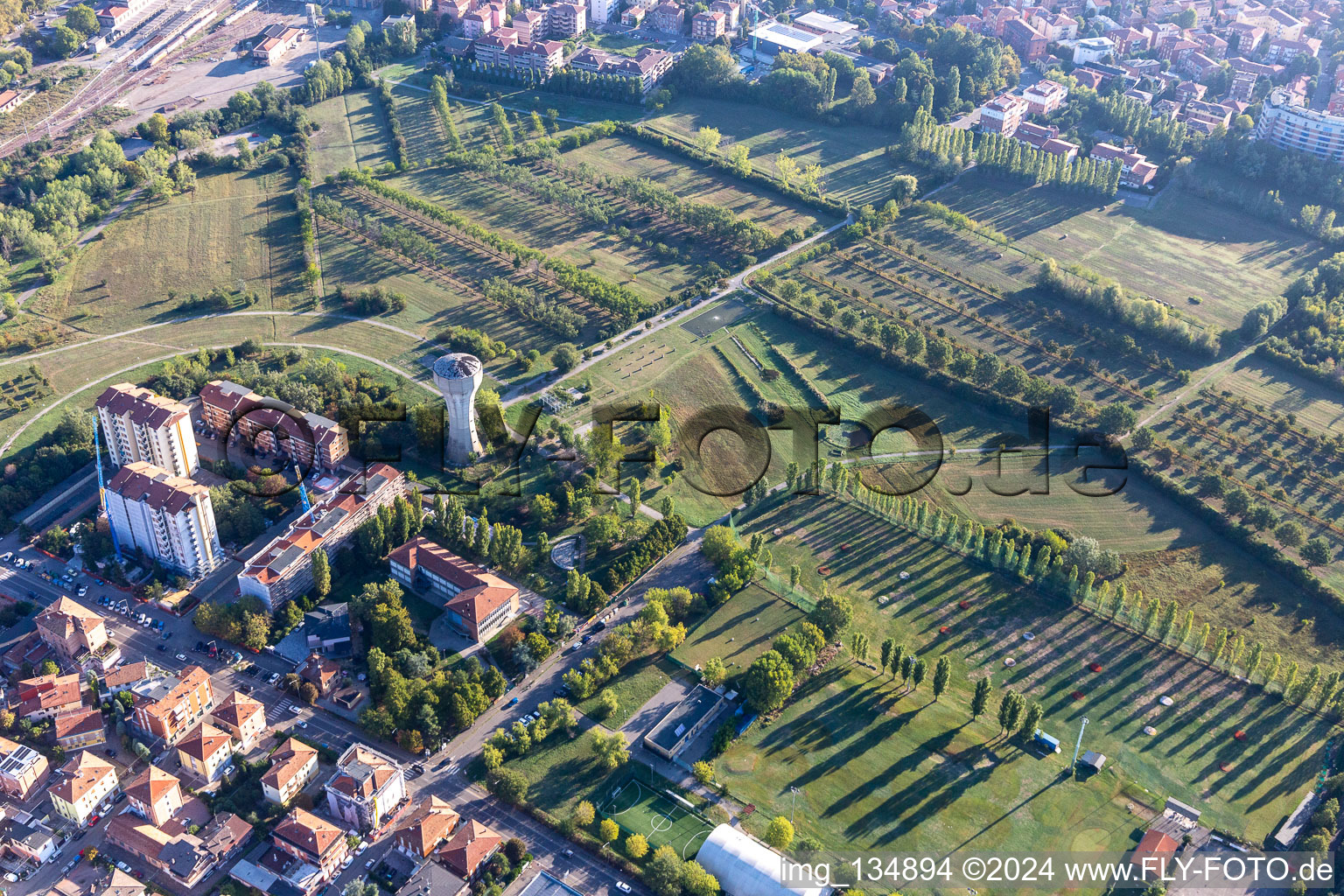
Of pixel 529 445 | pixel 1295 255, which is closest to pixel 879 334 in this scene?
pixel 529 445

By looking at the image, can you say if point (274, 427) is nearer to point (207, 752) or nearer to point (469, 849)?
point (207, 752)

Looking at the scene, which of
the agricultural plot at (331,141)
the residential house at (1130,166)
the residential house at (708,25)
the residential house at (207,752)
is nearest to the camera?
the residential house at (207,752)

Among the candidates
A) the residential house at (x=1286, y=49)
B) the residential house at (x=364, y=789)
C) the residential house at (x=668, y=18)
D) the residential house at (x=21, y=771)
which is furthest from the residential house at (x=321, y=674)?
the residential house at (x=1286, y=49)

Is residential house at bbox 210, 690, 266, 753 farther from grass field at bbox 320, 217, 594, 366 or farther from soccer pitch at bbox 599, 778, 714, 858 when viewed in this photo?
grass field at bbox 320, 217, 594, 366

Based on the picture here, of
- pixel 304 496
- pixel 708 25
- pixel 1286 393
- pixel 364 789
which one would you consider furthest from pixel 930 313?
pixel 708 25

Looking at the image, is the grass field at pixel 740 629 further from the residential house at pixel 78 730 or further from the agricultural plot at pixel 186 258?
the agricultural plot at pixel 186 258

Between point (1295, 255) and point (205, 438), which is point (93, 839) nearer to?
point (205, 438)
